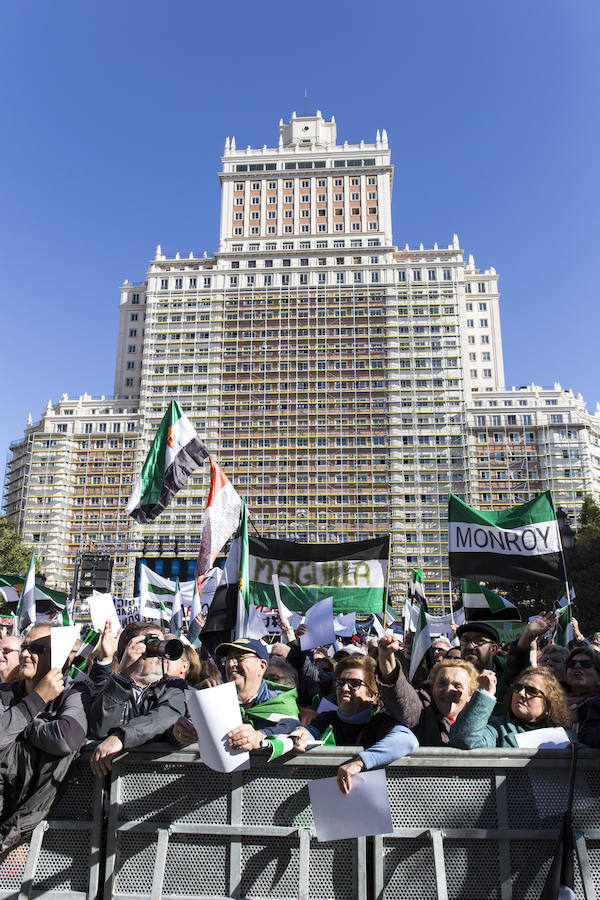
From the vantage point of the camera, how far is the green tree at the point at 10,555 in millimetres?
44312

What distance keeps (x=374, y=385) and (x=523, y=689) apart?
76.4m

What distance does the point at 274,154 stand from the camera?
90938 millimetres

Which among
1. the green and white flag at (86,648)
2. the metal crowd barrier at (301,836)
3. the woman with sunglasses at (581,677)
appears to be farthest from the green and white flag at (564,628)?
the metal crowd barrier at (301,836)

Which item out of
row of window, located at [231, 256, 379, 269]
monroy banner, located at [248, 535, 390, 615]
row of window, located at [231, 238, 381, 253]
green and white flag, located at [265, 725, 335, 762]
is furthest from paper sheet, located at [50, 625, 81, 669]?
row of window, located at [231, 238, 381, 253]

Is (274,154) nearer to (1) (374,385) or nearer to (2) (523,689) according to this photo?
(1) (374,385)

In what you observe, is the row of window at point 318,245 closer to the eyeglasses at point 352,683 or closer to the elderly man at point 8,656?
the elderly man at point 8,656

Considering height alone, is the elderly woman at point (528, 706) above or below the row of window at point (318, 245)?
below

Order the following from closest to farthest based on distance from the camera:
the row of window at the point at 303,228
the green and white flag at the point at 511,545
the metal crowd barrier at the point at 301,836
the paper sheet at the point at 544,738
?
the metal crowd barrier at the point at 301,836 → the paper sheet at the point at 544,738 → the green and white flag at the point at 511,545 → the row of window at the point at 303,228

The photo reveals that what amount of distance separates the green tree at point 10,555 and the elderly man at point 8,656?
40.7 metres

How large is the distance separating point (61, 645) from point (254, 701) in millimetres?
1183

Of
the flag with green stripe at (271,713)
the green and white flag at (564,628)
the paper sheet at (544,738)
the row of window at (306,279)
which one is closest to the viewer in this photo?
the paper sheet at (544,738)

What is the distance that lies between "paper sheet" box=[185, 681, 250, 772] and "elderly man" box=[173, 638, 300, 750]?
5.7 inches

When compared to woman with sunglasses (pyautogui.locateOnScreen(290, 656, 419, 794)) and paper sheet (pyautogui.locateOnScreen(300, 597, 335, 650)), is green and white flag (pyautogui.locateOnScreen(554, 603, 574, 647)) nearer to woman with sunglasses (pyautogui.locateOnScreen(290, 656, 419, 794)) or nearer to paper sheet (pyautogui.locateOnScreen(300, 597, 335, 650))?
paper sheet (pyautogui.locateOnScreen(300, 597, 335, 650))

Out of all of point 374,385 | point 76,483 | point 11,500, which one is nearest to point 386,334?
point 374,385
